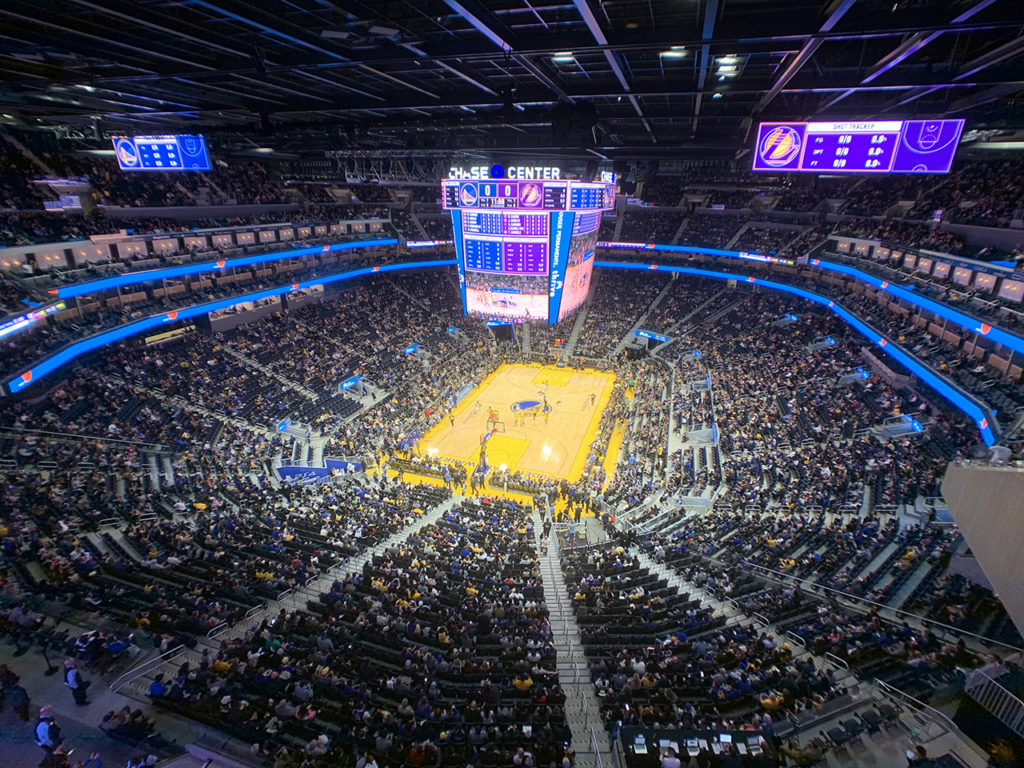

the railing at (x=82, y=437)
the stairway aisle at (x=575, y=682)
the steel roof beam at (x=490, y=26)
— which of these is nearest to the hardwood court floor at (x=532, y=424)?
the stairway aisle at (x=575, y=682)

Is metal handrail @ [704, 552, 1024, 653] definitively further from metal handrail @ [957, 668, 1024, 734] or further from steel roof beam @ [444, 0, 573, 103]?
steel roof beam @ [444, 0, 573, 103]

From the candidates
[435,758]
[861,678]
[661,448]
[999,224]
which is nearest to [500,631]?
[435,758]

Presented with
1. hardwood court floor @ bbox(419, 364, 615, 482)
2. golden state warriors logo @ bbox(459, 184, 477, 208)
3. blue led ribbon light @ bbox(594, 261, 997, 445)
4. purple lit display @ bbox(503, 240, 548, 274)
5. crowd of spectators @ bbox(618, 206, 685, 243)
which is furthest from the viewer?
crowd of spectators @ bbox(618, 206, 685, 243)

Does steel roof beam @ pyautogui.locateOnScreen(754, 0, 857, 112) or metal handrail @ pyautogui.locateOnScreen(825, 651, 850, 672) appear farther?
metal handrail @ pyautogui.locateOnScreen(825, 651, 850, 672)

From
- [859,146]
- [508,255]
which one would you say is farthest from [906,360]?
[508,255]

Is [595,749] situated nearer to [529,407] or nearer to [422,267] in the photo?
[529,407]

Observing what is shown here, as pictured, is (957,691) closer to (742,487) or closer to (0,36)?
(742,487)

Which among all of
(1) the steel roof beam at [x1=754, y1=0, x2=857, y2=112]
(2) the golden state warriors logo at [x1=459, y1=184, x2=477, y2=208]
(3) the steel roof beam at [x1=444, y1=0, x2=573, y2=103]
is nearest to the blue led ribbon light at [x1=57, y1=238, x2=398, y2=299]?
(2) the golden state warriors logo at [x1=459, y1=184, x2=477, y2=208]
